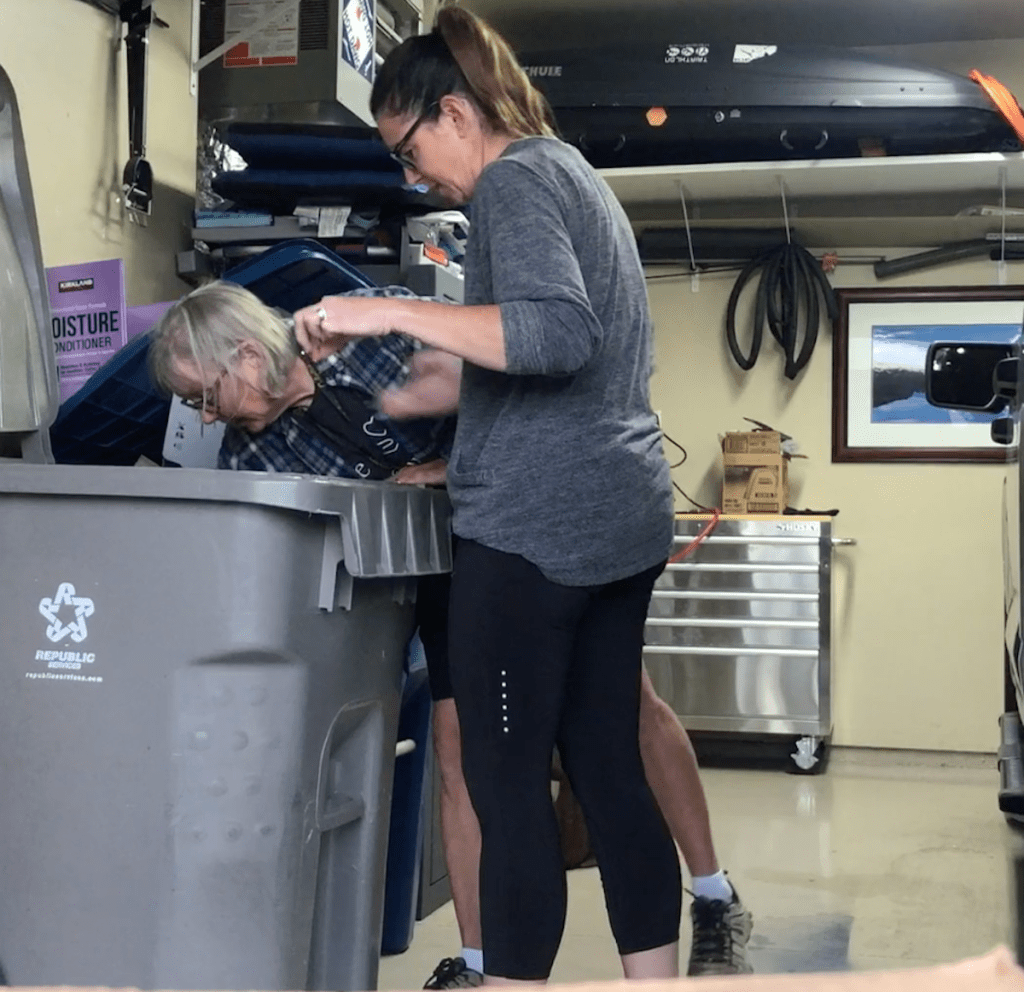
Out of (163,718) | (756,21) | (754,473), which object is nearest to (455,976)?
(163,718)

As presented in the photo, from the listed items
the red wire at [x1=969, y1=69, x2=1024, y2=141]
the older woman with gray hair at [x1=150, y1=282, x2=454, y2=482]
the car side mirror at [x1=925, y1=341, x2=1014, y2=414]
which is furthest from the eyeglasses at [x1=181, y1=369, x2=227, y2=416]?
the red wire at [x1=969, y1=69, x2=1024, y2=141]

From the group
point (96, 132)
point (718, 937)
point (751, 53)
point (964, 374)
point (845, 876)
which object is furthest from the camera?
point (751, 53)

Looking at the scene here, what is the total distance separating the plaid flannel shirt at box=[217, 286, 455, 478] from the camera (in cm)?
200

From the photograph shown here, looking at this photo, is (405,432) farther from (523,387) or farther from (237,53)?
(237,53)

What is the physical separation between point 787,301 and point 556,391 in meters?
3.74

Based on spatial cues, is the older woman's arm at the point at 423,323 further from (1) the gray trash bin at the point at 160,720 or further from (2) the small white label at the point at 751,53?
(2) the small white label at the point at 751,53

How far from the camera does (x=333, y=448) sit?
2.02 meters

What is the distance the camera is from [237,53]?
322 cm

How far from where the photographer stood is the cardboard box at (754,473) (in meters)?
4.92

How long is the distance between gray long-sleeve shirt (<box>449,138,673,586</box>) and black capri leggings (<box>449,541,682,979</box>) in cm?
5

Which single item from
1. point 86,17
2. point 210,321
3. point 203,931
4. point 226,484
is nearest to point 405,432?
point 210,321

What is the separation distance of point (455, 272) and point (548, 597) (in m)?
1.55

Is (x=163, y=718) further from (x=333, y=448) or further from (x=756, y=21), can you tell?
(x=756, y=21)

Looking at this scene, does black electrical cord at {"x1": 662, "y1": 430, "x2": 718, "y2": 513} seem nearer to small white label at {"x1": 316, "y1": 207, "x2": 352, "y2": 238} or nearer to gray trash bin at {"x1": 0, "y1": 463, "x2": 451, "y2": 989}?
small white label at {"x1": 316, "y1": 207, "x2": 352, "y2": 238}
